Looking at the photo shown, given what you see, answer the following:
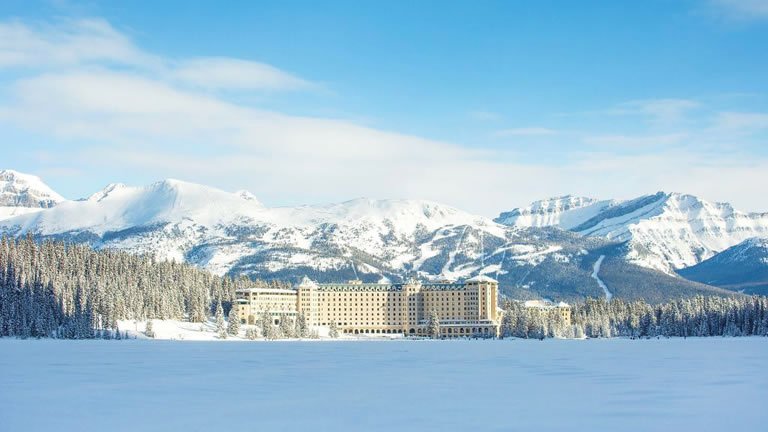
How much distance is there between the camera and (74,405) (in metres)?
68.4

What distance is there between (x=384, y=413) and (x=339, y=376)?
3296 centimetres

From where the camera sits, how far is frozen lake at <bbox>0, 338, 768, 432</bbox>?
60.1 meters

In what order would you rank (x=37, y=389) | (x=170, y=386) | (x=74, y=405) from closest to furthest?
1. (x=74, y=405)
2. (x=37, y=389)
3. (x=170, y=386)

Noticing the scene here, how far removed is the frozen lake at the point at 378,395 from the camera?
60.1 metres

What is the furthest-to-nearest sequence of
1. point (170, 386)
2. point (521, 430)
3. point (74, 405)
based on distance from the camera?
point (170, 386) → point (74, 405) → point (521, 430)

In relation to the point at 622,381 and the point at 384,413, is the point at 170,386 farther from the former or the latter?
the point at 622,381

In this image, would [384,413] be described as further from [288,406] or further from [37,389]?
[37,389]

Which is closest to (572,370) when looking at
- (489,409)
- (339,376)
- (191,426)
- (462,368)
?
(462,368)

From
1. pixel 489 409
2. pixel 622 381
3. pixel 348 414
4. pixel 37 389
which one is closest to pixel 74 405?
pixel 37 389

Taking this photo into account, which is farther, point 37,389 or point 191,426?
point 37,389

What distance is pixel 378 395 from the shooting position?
3004 inches

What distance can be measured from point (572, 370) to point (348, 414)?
49.0m

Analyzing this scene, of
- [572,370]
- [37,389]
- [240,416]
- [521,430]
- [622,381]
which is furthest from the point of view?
[572,370]

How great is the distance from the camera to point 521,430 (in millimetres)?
56750
